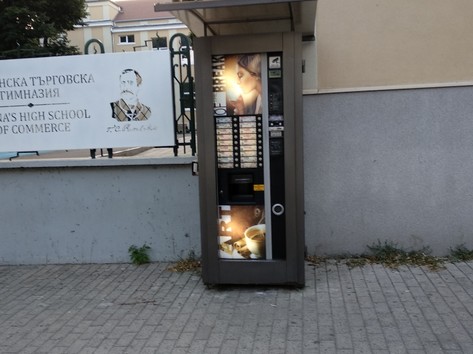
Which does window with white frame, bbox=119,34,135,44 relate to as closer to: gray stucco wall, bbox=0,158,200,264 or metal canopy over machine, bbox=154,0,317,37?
gray stucco wall, bbox=0,158,200,264

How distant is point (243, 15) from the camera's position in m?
4.56

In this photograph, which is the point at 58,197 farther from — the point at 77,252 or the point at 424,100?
the point at 424,100

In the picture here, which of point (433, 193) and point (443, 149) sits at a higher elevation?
point (443, 149)

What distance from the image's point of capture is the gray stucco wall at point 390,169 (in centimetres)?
547

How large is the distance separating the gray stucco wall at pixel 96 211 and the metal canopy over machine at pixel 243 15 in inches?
Result: 63.2

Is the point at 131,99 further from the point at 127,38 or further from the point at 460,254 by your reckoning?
the point at 127,38

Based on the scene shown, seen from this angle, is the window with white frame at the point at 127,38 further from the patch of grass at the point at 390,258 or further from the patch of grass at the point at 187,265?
the patch of grass at the point at 390,258

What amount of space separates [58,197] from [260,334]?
3.23 metres

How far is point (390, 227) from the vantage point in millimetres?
5641

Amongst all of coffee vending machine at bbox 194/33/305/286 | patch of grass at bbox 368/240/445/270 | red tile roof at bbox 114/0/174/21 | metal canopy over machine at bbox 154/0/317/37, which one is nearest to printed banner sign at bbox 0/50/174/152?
metal canopy over machine at bbox 154/0/317/37

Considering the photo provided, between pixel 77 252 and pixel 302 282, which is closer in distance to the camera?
pixel 302 282

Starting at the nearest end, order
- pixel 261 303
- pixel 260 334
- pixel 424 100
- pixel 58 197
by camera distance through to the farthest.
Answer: pixel 260 334 < pixel 261 303 < pixel 424 100 < pixel 58 197

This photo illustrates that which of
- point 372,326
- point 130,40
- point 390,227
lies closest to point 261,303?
point 372,326

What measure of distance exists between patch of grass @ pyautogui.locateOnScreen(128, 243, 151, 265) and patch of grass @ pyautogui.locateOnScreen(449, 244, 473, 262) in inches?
137
